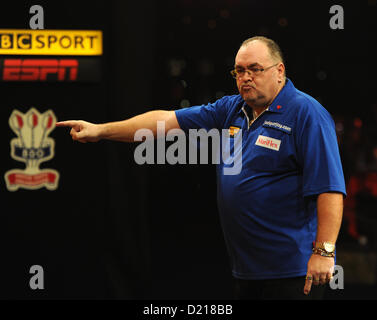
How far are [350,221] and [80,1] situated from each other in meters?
4.21

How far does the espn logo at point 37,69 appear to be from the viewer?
13.5 ft

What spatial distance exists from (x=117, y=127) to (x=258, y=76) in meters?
0.76

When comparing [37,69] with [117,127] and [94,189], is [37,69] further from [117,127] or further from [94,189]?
[117,127]

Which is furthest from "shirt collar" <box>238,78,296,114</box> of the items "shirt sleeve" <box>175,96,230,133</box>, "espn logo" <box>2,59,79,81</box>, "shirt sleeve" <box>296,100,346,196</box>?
"espn logo" <box>2,59,79,81</box>

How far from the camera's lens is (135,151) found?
4270mm

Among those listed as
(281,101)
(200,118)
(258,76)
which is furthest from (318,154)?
(200,118)

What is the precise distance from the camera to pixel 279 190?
227 centimetres

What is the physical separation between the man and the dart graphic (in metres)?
2.20

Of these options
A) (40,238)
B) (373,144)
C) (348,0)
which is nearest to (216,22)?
(348,0)

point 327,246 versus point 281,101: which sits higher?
point 281,101

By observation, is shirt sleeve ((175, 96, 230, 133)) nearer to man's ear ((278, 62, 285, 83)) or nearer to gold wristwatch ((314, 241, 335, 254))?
man's ear ((278, 62, 285, 83))

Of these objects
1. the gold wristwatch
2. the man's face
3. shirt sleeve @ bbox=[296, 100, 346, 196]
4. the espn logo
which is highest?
the espn logo

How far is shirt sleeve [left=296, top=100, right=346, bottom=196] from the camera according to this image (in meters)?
2.15

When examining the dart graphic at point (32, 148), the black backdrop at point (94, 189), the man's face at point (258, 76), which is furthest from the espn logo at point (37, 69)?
the man's face at point (258, 76)
